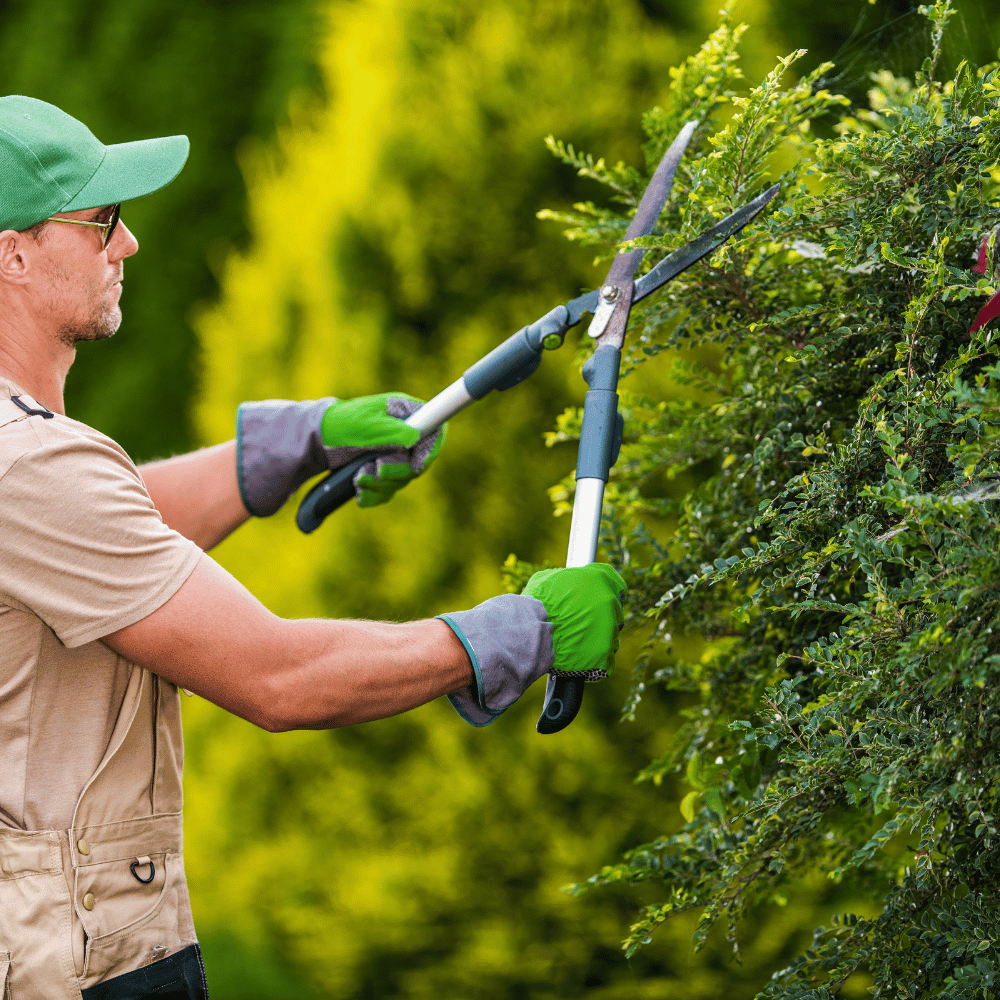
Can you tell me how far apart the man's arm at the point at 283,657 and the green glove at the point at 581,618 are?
14cm

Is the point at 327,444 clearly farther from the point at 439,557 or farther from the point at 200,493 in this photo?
the point at 439,557

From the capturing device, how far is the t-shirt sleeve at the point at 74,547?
1.31m

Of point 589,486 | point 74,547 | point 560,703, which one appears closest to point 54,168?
point 74,547

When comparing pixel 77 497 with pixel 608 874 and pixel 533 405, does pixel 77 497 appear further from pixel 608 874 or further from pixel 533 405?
pixel 533 405

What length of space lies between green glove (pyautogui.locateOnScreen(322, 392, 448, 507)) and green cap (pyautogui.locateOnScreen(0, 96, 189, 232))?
64cm

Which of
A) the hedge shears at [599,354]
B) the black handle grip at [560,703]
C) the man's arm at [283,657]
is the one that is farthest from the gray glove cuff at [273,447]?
the black handle grip at [560,703]

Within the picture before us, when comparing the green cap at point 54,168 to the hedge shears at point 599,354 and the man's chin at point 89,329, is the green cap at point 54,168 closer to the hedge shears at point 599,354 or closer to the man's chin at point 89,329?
the man's chin at point 89,329

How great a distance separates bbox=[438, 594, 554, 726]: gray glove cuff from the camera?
4.75ft

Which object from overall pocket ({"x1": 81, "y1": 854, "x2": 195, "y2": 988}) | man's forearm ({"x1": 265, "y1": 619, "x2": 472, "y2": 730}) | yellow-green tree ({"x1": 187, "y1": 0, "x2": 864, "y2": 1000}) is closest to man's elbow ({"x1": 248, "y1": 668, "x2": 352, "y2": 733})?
man's forearm ({"x1": 265, "y1": 619, "x2": 472, "y2": 730})

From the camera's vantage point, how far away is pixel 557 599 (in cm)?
151

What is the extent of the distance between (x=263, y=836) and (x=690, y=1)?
272 centimetres

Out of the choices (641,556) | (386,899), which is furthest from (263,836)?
(641,556)

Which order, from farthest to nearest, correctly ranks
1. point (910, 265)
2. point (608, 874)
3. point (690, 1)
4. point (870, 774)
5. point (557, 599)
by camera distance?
point (690, 1)
point (608, 874)
point (557, 599)
point (910, 265)
point (870, 774)

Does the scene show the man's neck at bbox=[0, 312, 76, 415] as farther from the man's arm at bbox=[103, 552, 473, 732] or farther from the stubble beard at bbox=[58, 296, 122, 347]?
the man's arm at bbox=[103, 552, 473, 732]
